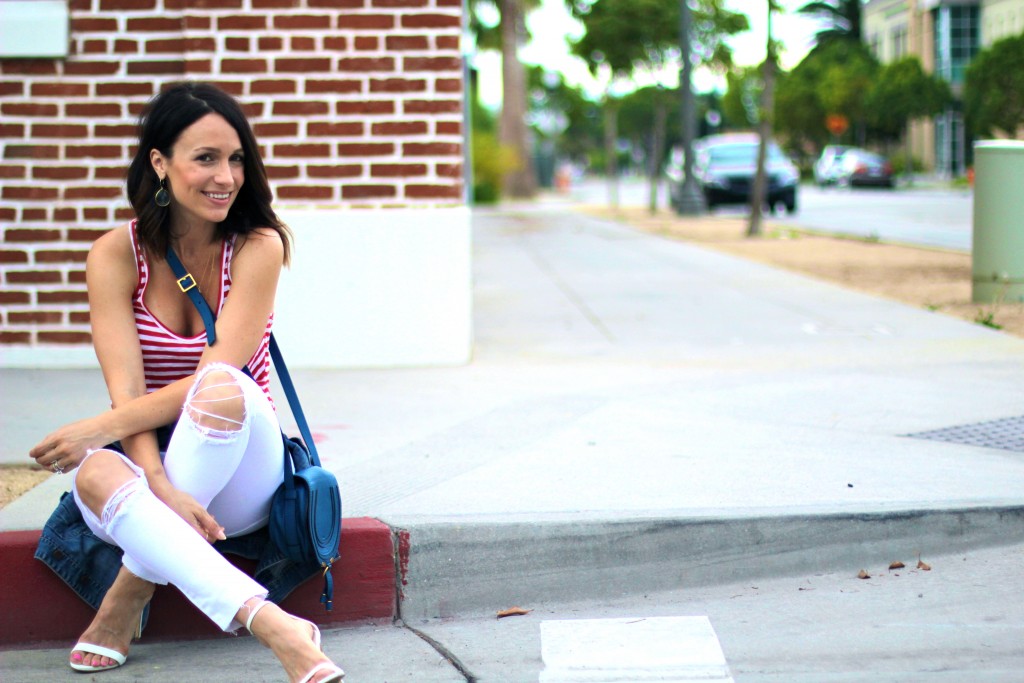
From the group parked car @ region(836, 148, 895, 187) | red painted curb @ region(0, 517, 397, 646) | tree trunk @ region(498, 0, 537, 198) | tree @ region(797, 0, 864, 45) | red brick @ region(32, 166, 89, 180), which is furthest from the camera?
tree @ region(797, 0, 864, 45)

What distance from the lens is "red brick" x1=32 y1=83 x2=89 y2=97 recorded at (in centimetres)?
659

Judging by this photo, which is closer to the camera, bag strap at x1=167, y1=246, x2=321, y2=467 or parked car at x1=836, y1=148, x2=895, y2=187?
bag strap at x1=167, y1=246, x2=321, y2=467

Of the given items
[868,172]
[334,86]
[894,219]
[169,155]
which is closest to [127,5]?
[334,86]

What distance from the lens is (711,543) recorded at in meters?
3.65

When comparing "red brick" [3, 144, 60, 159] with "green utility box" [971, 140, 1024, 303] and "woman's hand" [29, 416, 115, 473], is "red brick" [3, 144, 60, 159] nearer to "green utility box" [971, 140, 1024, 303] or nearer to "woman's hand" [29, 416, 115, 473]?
"woman's hand" [29, 416, 115, 473]

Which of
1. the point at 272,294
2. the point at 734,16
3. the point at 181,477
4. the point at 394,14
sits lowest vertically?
the point at 181,477

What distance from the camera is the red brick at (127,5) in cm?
658

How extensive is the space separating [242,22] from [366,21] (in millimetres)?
615

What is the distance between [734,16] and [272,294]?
2884 cm

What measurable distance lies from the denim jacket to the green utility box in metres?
6.46

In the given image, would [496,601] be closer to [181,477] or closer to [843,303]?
[181,477]

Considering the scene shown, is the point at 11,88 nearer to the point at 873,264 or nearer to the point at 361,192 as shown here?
Answer: the point at 361,192

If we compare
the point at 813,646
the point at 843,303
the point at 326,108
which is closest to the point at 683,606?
the point at 813,646

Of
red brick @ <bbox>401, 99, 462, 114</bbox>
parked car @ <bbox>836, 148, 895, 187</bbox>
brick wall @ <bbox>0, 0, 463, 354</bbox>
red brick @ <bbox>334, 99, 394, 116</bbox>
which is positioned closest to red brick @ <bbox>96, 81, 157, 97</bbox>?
brick wall @ <bbox>0, 0, 463, 354</bbox>
